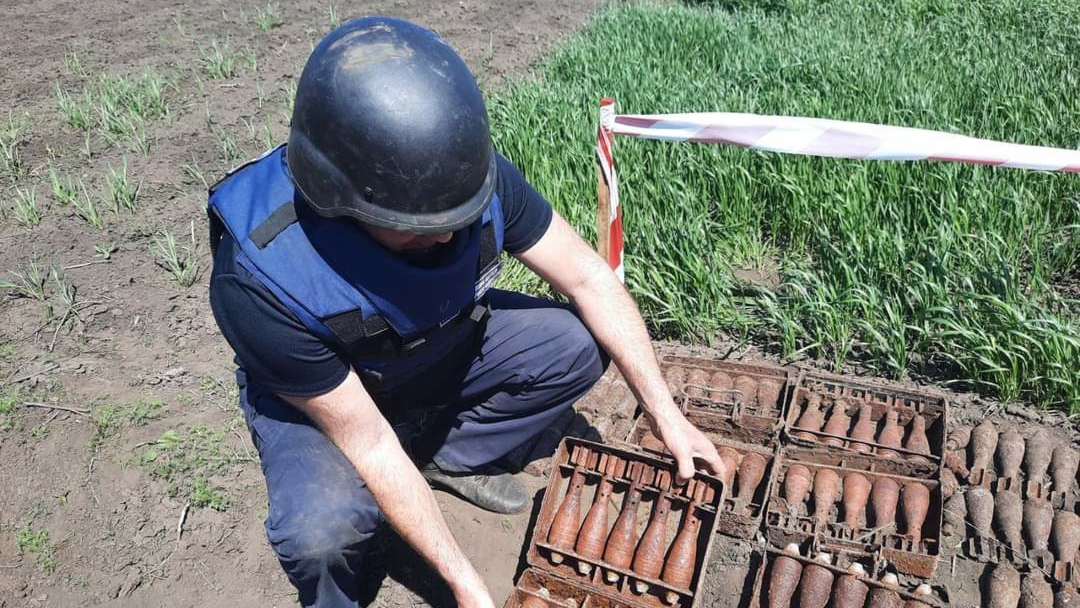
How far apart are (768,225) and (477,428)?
2116mm

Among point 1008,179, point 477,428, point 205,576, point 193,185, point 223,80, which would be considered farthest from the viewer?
point 223,80

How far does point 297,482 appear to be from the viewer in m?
2.27

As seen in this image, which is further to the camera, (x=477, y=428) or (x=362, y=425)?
(x=477, y=428)

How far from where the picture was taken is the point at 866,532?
2594mm

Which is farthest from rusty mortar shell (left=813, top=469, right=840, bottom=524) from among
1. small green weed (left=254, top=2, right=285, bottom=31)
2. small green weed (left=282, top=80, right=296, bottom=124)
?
small green weed (left=254, top=2, right=285, bottom=31)

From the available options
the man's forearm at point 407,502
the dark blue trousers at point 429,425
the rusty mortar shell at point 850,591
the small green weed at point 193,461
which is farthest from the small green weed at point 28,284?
the rusty mortar shell at point 850,591

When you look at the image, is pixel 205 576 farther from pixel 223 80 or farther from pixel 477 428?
pixel 223 80

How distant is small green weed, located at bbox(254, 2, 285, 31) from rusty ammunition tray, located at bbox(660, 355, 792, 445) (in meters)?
5.69

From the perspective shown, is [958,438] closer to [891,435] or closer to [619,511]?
[891,435]

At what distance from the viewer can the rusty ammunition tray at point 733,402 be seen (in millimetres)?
2977

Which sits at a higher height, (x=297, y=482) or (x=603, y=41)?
(x=297, y=482)

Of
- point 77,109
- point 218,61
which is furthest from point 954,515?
point 218,61

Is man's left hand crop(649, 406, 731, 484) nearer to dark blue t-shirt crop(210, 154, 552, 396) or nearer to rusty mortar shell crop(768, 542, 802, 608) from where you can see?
rusty mortar shell crop(768, 542, 802, 608)

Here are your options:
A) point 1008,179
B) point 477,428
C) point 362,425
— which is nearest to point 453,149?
point 362,425
